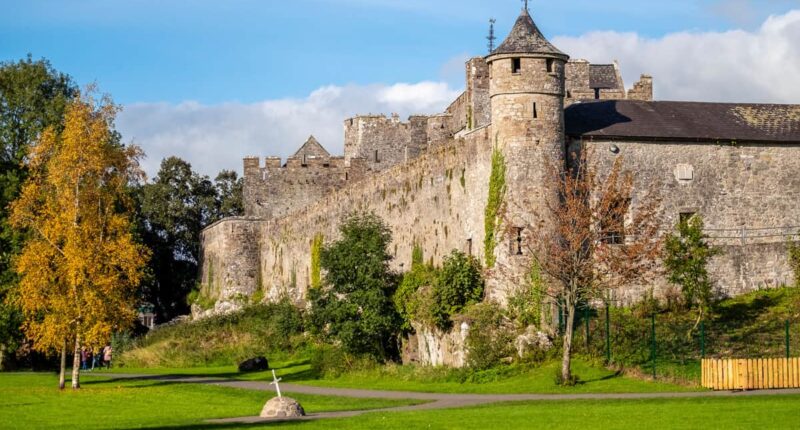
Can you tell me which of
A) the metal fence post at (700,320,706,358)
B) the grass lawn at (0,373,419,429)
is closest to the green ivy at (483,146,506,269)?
the metal fence post at (700,320,706,358)

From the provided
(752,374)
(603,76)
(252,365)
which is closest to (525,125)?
(752,374)

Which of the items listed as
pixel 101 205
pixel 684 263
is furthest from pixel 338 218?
pixel 684 263

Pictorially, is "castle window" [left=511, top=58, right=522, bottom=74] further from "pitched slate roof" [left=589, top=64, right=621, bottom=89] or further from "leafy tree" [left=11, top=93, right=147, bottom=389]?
"pitched slate roof" [left=589, top=64, right=621, bottom=89]

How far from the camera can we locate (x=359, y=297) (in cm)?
4919

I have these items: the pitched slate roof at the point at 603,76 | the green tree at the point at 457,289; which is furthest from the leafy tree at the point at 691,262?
the pitched slate roof at the point at 603,76

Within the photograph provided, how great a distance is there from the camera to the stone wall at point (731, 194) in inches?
1786

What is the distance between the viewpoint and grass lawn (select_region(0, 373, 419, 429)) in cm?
3219

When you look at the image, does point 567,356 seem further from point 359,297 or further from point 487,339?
point 359,297

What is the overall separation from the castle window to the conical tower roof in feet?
1.07

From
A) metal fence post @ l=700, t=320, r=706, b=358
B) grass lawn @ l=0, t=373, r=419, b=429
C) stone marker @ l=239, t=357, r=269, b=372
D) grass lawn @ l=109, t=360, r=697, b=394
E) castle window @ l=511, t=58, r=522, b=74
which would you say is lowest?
grass lawn @ l=0, t=373, r=419, b=429

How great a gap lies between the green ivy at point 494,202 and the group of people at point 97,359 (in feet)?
78.5

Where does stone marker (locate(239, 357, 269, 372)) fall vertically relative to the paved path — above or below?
above

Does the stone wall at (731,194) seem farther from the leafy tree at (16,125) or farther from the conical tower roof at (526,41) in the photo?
the leafy tree at (16,125)

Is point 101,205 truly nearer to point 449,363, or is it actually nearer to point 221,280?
point 449,363
